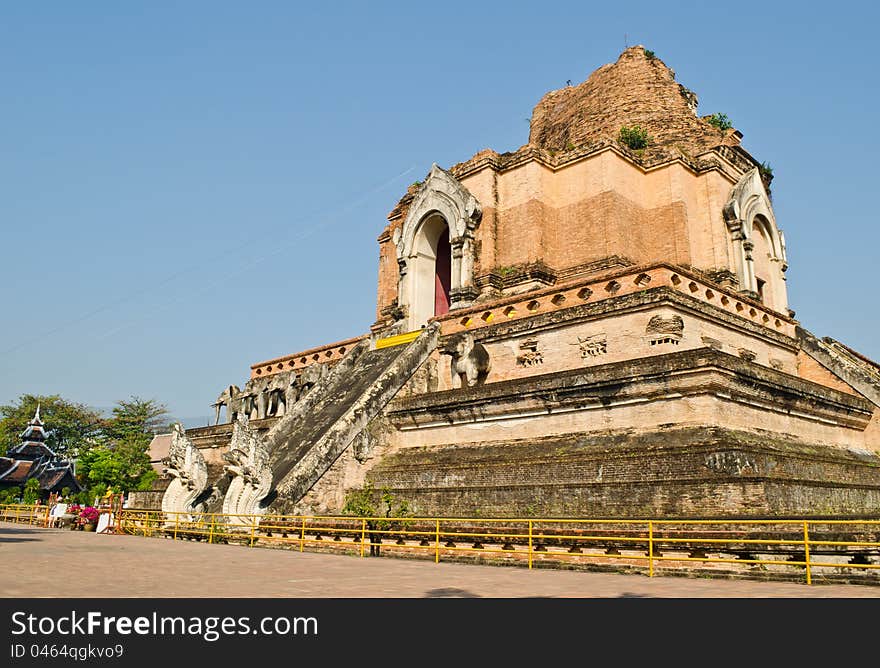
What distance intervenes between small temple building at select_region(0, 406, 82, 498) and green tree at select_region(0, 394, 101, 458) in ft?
70.0

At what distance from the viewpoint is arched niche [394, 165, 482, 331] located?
22.9m

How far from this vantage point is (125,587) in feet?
22.9

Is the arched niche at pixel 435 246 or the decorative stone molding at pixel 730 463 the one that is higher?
the arched niche at pixel 435 246

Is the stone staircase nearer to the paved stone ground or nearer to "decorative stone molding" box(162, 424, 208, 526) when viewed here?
"decorative stone molding" box(162, 424, 208, 526)

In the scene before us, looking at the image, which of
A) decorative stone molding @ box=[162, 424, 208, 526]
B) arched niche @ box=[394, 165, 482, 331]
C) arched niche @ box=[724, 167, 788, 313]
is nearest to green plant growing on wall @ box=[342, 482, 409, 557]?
decorative stone molding @ box=[162, 424, 208, 526]

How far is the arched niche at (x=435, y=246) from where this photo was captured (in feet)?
75.1

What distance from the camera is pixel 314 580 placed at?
7.99m

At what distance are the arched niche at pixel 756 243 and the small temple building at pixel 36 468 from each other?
28951 mm

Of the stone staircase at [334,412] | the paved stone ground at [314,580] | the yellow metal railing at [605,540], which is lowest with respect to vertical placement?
the paved stone ground at [314,580]

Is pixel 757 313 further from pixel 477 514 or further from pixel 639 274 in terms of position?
pixel 477 514

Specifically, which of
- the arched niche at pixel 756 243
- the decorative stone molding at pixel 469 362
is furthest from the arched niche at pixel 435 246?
the arched niche at pixel 756 243

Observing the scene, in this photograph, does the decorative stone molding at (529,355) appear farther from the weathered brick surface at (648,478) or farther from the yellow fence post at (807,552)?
the yellow fence post at (807,552)
